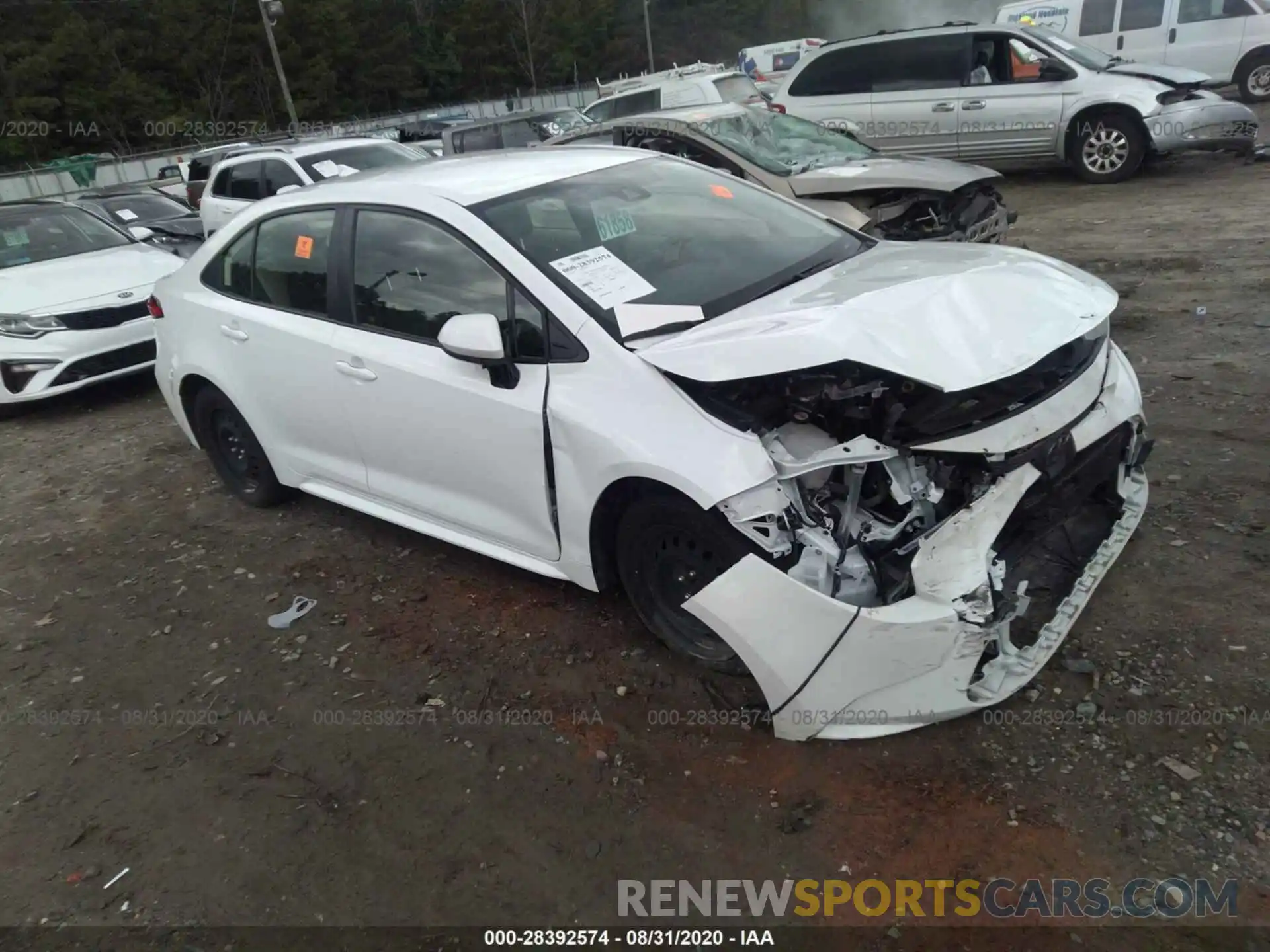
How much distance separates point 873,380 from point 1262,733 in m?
1.48

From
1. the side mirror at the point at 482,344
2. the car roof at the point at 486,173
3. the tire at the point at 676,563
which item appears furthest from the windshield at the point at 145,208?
the tire at the point at 676,563

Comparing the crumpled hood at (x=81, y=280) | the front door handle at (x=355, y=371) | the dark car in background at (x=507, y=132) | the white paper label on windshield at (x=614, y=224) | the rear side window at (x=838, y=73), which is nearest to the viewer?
the white paper label on windshield at (x=614, y=224)

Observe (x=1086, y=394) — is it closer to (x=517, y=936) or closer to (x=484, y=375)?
(x=484, y=375)

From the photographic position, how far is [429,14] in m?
58.2

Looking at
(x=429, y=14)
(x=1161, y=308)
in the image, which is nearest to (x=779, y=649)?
(x=1161, y=308)

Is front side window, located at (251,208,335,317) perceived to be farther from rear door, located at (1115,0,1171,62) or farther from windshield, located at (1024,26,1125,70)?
rear door, located at (1115,0,1171,62)

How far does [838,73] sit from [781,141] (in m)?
4.00

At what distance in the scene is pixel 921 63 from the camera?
35.0ft

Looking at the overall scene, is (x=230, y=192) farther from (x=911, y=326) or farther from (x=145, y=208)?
(x=911, y=326)

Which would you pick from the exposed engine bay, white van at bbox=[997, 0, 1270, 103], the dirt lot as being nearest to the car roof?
the dirt lot

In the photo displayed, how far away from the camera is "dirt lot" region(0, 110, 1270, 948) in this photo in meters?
2.46

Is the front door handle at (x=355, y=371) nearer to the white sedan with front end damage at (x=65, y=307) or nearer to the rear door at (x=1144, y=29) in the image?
the white sedan with front end damage at (x=65, y=307)

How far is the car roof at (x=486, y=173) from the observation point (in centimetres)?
351

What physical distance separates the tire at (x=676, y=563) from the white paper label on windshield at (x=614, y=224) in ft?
3.55
